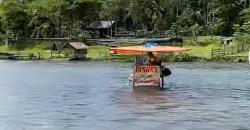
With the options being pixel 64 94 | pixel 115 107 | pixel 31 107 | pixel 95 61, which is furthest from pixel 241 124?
pixel 95 61

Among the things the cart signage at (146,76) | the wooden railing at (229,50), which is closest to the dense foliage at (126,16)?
the wooden railing at (229,50)

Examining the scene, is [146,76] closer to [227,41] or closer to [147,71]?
[147,71]

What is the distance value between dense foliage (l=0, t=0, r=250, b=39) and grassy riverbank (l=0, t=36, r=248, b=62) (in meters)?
5.91

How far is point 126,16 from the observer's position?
132125 millimetres

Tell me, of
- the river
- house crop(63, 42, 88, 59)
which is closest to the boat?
the river

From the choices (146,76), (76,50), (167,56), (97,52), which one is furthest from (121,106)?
(97,52)

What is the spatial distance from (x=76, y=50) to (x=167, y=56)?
16.3 metres

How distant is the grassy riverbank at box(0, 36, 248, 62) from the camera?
87438 millimetres

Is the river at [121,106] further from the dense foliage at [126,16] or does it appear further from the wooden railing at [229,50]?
the dense foliage at [126,16]

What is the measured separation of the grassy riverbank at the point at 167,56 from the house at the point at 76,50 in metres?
1.14

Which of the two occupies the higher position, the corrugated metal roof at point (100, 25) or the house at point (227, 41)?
the corrugated metal roof at point (100, 25)

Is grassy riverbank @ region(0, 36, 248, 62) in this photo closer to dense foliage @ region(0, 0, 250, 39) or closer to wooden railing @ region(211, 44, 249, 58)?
wooden railing @ region(211, 44, 249, 58)

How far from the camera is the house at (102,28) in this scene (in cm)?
12488

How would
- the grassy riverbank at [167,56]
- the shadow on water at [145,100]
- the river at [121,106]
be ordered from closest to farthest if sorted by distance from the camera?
the river at [121,106], the shadow on water at [145,100], the grassy riverbank at [167,56]
